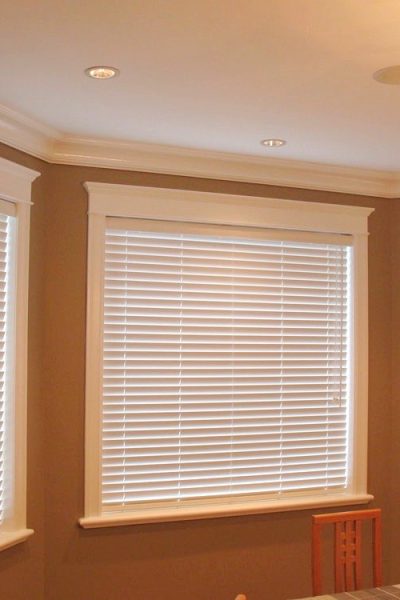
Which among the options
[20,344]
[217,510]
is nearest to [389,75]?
[20,344]

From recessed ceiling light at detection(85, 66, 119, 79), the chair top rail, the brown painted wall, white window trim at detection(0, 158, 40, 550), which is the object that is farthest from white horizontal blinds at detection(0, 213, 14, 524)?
the chair top rail

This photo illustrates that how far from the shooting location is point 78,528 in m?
3.60

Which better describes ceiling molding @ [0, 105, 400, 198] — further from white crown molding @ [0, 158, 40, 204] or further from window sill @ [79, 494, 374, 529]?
window sill @ [79, 494, 374, 529]

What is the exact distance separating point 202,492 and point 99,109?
2119mm

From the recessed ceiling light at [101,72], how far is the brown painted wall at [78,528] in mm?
999

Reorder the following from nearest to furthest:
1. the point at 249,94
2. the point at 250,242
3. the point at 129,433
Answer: the point at 249,94, the point at 129,433, the point at 250,242

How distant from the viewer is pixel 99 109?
10.1 ft

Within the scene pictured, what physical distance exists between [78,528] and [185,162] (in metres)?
2.00

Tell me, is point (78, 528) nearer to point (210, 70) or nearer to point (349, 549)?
point (349, 549)

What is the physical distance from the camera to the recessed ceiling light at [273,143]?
3.54 metres

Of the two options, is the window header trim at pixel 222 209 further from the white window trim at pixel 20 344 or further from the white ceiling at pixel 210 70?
the white window trim at pixel 20 344

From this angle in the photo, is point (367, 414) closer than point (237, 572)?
No

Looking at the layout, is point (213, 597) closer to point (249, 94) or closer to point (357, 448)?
point (357, 448)

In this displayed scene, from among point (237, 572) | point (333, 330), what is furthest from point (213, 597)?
point (333, 330)
